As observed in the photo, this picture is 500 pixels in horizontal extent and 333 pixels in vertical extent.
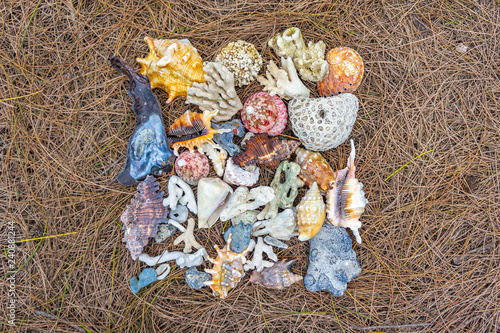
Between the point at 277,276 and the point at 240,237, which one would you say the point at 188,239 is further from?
the point at 277,276

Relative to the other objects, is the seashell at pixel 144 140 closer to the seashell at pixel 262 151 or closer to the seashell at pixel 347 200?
the seashell at pixel 262 151

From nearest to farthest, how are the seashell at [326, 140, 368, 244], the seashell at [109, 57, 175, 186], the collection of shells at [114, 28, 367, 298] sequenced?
the seashell at [326, 140, 368, 244], the collection of shells at [114, 28, 367, 298], the seashell at [109, 57, 175, 186]

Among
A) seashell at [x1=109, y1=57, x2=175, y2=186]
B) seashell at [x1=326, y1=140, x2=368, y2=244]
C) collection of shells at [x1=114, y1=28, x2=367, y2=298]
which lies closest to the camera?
seashell at [x1=326, y1=140, x2=368, y2=244]

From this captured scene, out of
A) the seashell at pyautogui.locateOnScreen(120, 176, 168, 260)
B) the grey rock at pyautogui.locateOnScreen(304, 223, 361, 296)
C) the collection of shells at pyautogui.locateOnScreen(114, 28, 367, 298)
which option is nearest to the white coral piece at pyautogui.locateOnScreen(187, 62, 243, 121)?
the collection of shells at pyautogui.locateOnScreen(114, 28, 367, 298)

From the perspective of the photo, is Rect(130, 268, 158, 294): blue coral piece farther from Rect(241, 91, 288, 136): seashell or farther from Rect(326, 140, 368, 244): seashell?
Rect(326, 140, 368, 244): seashell

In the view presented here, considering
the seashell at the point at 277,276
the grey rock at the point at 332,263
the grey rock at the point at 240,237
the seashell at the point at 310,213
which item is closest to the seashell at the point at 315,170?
the seashell at the point at 310,213


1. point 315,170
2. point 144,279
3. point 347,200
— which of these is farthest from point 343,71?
point 144,279

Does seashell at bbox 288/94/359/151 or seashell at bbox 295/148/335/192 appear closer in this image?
seashell at bbox 288/94/359/151
